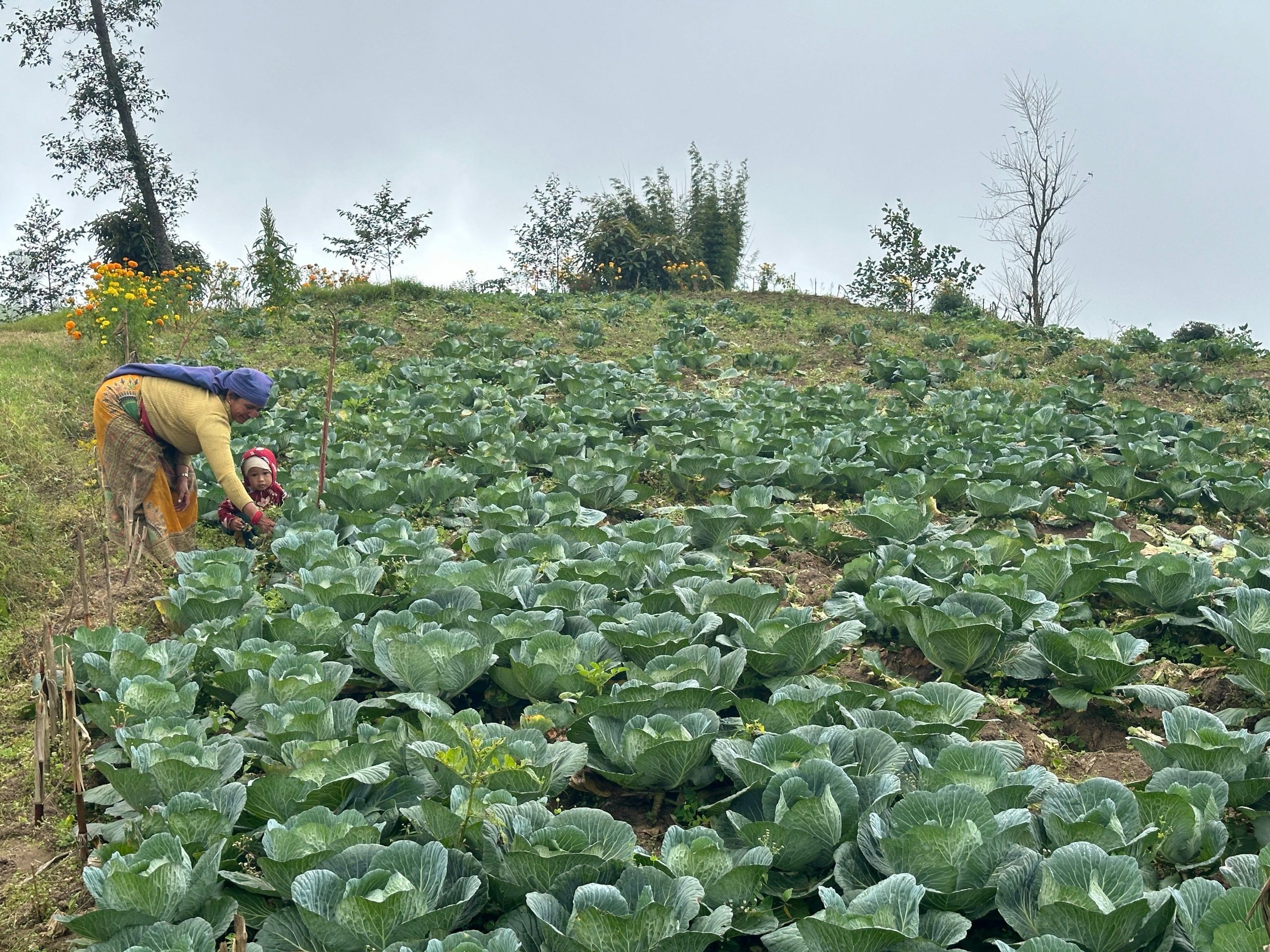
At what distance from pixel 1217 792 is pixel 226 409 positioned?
18.9 feet

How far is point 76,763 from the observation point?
3.16 metres

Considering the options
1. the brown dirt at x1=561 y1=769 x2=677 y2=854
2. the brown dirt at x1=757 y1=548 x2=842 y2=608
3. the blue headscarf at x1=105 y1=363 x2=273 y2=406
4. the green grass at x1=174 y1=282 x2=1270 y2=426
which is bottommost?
the brown dirt at x1=561 y1=769 x2=677 y2=854

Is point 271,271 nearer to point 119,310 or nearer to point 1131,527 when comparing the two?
point 119,310

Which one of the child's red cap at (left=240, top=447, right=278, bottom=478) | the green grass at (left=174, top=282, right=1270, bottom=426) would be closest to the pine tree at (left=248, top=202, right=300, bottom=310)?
the green grass at (left=174, top=282, right=1270, bottom=426)

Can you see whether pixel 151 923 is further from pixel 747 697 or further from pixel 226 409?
pixel 226 409

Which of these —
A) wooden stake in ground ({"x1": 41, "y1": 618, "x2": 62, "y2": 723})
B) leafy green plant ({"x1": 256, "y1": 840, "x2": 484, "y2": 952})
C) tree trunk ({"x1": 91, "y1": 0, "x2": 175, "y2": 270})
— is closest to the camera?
leafy green plant ({"x1": 256, "y1": 840, "x2": 484, "y2": 952})

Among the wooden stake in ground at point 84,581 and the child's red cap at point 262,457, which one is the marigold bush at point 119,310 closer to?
the child's red cap at point 262,457

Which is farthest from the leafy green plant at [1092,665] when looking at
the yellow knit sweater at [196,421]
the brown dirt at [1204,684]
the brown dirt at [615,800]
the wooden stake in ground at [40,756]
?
the yellow knit sweater at [196,421]

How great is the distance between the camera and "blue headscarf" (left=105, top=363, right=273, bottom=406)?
253 inches

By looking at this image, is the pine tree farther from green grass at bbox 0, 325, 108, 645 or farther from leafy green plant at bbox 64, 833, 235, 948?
leafy green plant at bbox 64, 833, 235, 948

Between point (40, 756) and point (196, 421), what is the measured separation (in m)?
3.36

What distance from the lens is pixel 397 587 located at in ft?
16.3

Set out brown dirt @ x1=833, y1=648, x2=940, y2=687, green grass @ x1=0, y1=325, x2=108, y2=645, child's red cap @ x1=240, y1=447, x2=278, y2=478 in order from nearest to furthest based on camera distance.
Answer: brown dirt @ x1=833, y1=648, x2=940, y2=687, green grass @ x1=0, y1=325, x2=108, y2=645, child's red cap @ x1=240, y1=447, x2=278, y2=478

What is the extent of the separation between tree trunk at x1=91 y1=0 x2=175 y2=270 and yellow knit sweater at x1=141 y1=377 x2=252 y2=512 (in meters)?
16.1
